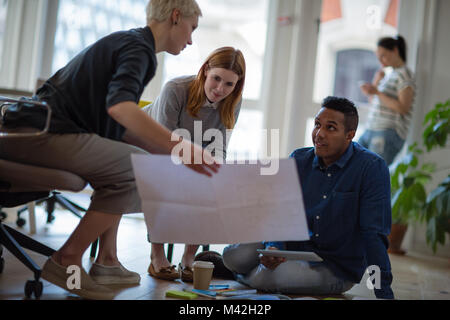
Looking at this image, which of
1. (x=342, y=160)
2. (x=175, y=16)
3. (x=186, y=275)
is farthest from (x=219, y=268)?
(x=175, y=16)

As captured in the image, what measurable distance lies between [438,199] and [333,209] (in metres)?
1.75

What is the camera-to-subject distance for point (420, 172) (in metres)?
3.47

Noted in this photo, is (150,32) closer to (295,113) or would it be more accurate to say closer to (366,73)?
(295,113)

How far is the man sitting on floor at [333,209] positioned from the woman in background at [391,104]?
1766mm

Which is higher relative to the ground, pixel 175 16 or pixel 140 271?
pixel 175 16

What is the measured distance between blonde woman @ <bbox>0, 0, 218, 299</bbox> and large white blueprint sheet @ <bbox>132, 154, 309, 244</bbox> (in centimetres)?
15

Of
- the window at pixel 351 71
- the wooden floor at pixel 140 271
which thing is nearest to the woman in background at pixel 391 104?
the window at pixel 351 71

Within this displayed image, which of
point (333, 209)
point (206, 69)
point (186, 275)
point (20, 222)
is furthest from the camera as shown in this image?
point (20, 222)

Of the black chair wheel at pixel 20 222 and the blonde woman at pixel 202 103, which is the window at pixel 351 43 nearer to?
the blonde woman at pixel 202 103

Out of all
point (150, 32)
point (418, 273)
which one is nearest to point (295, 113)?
point (418, 273)

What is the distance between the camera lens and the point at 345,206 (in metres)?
1.69

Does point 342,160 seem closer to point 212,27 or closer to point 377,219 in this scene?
point 377,219

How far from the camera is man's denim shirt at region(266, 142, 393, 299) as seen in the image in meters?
1.64

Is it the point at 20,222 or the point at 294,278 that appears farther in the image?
the point at 20,222
